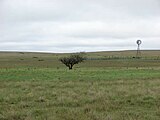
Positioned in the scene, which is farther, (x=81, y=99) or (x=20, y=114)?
(x=81, y=99)

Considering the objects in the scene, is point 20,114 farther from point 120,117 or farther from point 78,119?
point 120,117

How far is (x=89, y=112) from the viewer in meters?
12.1

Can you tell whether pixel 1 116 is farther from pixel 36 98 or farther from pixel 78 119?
pixel 36 98

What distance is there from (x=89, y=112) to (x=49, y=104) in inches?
111

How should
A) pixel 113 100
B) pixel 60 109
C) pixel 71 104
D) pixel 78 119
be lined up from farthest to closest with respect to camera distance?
1. pixel 113 100
2. pixel 71 104
3. pixel 60 109
4. pixel 78 119

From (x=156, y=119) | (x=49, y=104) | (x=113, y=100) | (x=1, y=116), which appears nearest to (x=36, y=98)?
(x=49, y=104)

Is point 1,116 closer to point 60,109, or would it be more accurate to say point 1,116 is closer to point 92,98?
point 60,109

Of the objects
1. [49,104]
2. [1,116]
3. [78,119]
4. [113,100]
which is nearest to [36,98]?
[49,104]

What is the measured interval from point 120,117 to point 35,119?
268 centimetres

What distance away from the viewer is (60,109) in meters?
12.9

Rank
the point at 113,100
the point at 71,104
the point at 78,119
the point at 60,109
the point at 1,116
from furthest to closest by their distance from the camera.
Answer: the point at 113,100 → the point at 71,104 → the point at 60,109 → the point at 1,116 → the point at 78,119


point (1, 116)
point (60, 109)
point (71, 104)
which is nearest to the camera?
point (1, 116)

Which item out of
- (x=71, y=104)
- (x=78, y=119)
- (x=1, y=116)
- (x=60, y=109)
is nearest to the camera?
(x=78, y=119)

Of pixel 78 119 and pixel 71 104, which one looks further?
pixel 71 104
